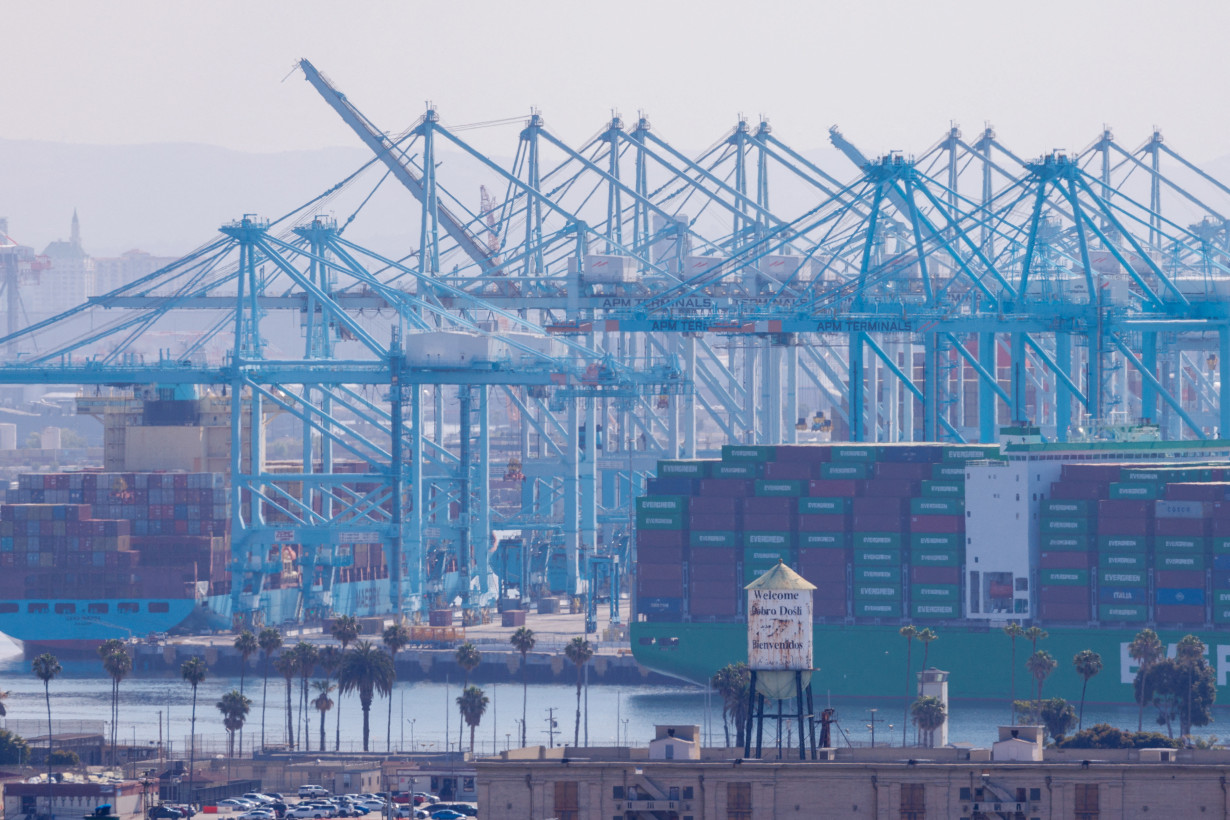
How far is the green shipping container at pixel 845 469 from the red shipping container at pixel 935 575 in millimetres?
3299

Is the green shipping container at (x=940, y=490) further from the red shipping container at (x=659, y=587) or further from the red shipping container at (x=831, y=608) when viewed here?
the red shipping container at (x=659, y=587)

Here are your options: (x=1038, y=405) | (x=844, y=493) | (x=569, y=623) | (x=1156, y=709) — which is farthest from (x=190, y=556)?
(x=1038, y=405)

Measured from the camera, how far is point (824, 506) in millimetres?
77500

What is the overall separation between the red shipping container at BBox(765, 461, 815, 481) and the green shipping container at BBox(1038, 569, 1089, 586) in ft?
25.9

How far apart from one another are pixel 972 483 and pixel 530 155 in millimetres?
40301

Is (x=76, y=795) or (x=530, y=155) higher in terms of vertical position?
(x=530, y=155)

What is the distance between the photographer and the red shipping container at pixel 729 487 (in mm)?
78812

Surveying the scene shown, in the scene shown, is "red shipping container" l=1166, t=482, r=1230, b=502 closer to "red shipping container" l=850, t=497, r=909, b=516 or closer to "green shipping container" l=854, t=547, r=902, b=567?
"red shipping container" l=850, t=497, r=909, b=516

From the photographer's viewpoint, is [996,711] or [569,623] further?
[569,623]

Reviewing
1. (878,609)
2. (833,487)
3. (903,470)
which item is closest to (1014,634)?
(878,609)

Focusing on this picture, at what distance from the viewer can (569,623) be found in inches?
3964

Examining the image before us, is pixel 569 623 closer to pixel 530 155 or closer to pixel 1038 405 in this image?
pixel 530 155

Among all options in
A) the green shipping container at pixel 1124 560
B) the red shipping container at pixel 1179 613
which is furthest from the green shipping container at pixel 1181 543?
the red shipping container at pixel 1179 613

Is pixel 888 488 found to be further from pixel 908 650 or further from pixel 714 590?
pixel 714 590
